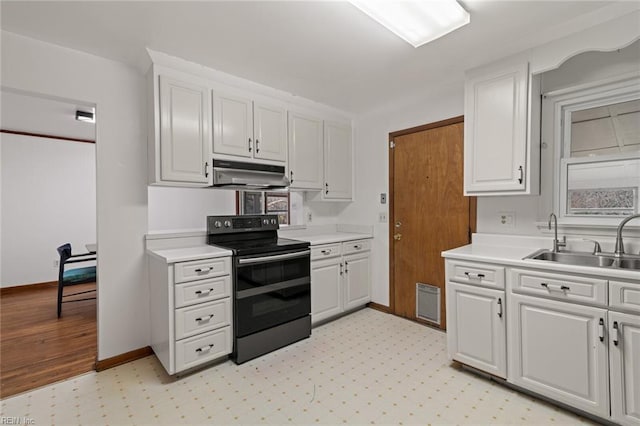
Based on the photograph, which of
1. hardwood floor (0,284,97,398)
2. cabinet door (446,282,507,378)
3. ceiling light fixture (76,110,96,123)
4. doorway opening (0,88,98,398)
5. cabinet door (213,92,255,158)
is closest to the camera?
cabinet door (446,282,507,378)

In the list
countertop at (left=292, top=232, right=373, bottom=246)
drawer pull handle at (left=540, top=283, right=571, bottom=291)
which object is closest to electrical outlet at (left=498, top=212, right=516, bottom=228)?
drawer pull handle at (left=540, top=283, right=571, bottom=291)

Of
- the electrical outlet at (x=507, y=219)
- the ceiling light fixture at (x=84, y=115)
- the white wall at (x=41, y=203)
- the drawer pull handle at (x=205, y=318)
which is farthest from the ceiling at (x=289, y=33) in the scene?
the white wall at (x=41, y=203)

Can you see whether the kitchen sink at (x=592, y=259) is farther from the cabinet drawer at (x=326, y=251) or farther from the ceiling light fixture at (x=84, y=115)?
the ceiling light fixture at (x=84, y=115)

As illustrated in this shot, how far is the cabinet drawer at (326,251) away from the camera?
294 centimetres

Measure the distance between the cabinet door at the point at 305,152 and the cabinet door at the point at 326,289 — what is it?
0.87 metres

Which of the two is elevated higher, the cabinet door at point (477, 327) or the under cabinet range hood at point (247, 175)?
the under cabinet range hood at point (247, 175)

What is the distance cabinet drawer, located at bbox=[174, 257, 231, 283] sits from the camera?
209 centimetres

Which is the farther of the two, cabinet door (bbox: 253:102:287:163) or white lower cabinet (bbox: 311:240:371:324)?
white lower cabinet (bbox: 311:240:371:324)

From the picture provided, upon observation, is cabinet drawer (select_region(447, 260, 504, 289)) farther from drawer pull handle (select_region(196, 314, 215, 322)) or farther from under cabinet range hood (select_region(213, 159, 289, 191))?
drawer pull handle (select_region(196, 314, 215, 322))

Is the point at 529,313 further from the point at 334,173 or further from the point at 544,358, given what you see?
the point at 334,173

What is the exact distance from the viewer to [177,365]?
2.07 meters

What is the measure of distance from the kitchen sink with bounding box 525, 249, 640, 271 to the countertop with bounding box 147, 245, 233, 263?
2199 millimetres

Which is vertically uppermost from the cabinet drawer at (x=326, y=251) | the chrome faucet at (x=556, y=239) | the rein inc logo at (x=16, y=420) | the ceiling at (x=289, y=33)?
the ceiling at (x=289, y=33)

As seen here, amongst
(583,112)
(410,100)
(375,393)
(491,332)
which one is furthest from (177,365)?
(583,112)
